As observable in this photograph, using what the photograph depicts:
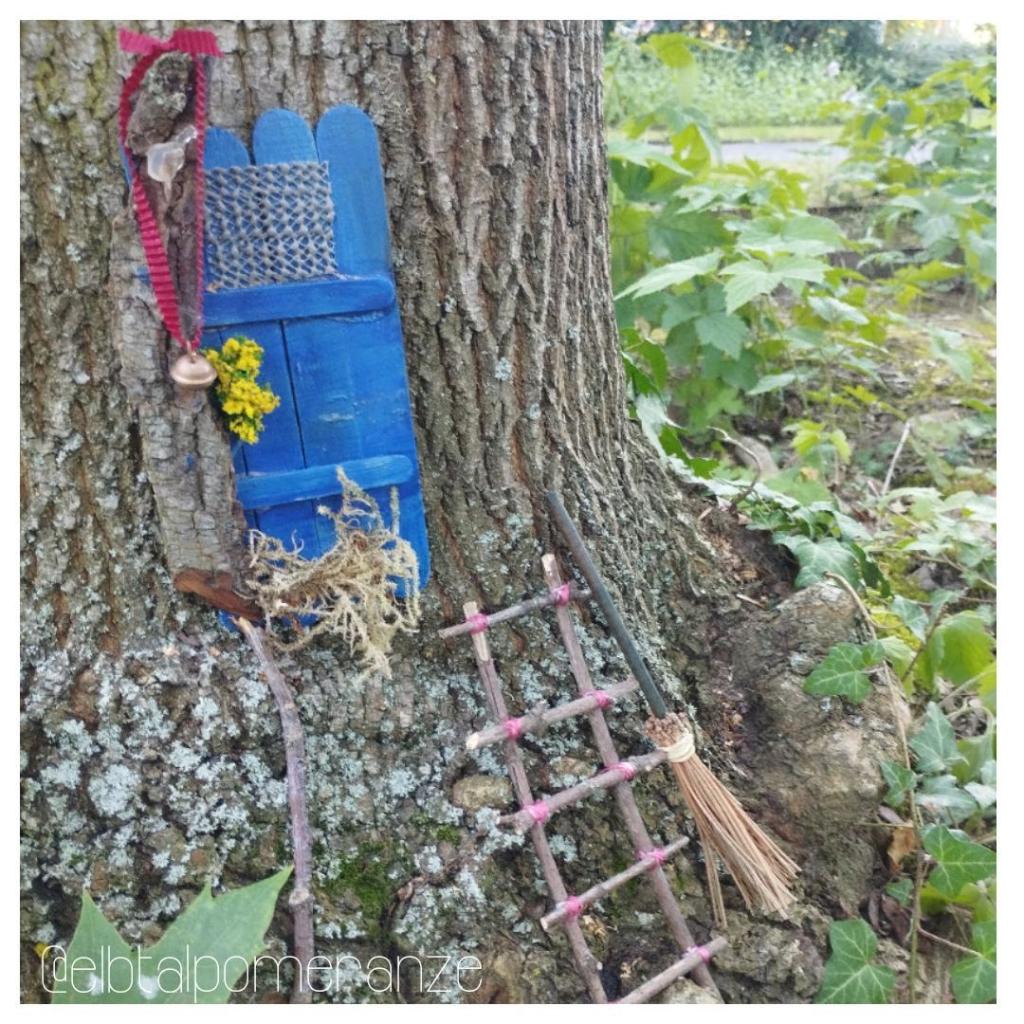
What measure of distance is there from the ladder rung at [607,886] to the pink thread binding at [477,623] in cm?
48

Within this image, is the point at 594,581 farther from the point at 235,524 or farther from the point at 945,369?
the point at 945,369

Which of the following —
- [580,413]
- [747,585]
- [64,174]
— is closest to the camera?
[64,174]

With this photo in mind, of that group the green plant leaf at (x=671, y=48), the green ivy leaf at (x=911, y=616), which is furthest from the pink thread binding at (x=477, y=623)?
the green plant leaf at (x=671, y=48)

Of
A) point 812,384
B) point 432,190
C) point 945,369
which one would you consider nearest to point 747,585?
point 432,190

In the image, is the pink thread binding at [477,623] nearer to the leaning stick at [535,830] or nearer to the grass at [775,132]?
the leaning stick at [535,830]

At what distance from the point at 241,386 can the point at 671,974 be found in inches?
46.6

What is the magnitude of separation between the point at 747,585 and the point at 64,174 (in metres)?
1.58

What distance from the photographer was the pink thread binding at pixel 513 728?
1.61 metres

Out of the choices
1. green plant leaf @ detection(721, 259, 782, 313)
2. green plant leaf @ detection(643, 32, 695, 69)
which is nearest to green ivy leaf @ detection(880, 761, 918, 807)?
green plant leaf @ detection(721, 259, 782, 313)

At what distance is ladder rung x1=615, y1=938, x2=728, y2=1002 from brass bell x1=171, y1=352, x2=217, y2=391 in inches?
46.8

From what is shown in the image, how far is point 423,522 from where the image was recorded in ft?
5.32

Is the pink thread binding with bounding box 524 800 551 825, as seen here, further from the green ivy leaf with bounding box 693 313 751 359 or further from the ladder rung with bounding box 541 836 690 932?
the green ivy leaf with bounding box 693 313 751 359

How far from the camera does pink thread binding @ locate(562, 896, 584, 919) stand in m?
1.55

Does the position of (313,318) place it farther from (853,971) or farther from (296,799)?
(853,971)
